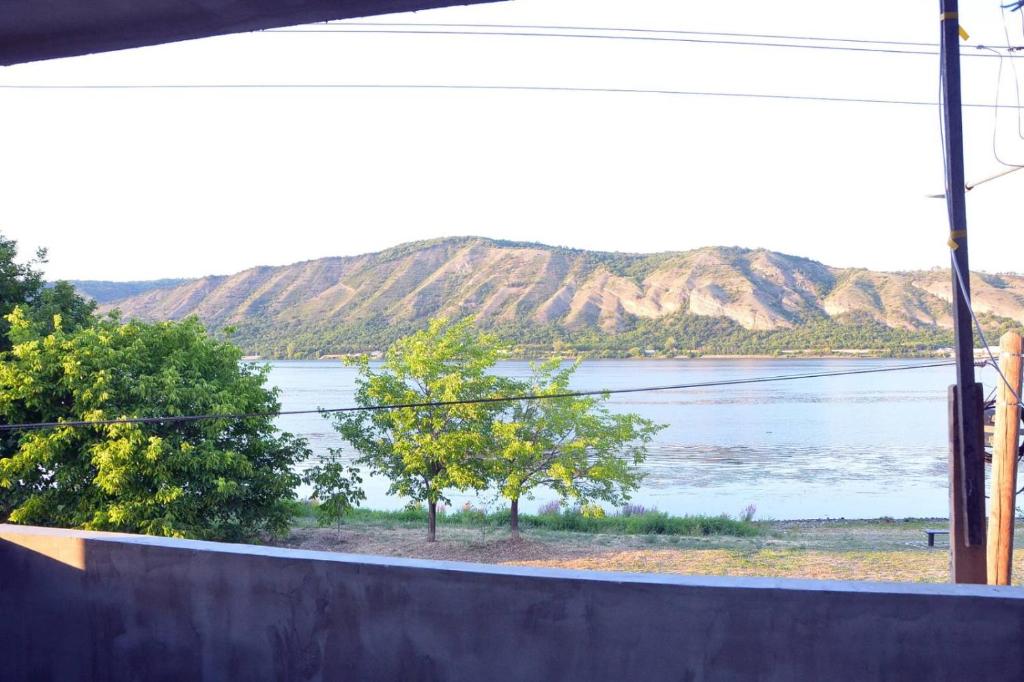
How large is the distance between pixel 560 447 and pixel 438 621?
16209 mm

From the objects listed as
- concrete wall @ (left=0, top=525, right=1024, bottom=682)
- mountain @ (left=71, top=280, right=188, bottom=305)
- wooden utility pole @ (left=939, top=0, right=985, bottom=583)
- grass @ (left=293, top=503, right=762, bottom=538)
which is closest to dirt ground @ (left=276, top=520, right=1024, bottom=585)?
grass @ (left=293, top=503, right=762, bottom=538)

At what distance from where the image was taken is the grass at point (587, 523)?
2423 cm

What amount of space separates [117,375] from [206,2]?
12.4 meters

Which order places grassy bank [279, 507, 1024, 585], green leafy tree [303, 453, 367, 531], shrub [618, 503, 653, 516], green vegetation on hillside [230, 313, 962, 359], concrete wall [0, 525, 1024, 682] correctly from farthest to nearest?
green vegetation on hillside [230, 313, 962, 359]
shrub [618, 503, 653, 516]
green leafy tree [303, 453, 367, 531]
grassy bank [279, 507, 1024, 585]
concrete wall [0, 525, 1024, 682]

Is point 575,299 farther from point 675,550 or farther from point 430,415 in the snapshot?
point 430,415

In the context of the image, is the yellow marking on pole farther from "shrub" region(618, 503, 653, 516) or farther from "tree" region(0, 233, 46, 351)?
"shrub" region(618, 503, 653, 516)

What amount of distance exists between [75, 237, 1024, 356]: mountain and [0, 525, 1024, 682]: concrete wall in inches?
A: 2082

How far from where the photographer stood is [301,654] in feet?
12.5

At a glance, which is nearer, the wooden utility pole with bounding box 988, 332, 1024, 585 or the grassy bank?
the wooden utility pole with bounding box 988, 332, 1024, 585

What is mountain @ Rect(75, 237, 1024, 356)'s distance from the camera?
66.1m

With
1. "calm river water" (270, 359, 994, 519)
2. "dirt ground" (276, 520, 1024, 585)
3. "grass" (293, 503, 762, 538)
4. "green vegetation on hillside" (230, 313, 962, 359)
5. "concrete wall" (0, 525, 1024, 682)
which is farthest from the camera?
"green vegetation on hillside" (230, 313, 962, 359)

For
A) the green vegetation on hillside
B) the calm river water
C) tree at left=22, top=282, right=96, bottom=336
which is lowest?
the calm river water

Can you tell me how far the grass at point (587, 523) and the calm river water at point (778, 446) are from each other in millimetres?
1725

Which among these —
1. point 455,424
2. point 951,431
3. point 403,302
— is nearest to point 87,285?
point 403,302
